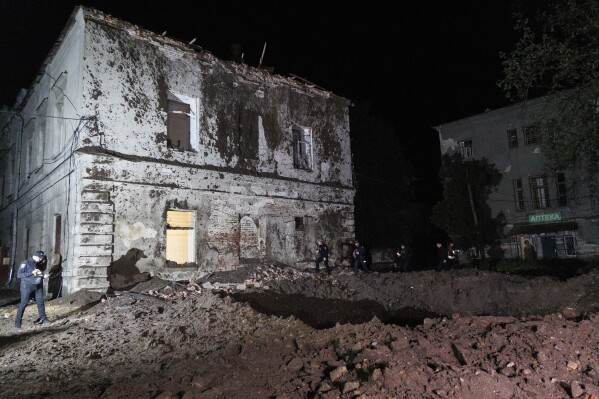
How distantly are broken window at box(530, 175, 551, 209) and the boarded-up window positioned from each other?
2379 cm

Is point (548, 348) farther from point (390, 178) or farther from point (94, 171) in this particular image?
point (390, 178)

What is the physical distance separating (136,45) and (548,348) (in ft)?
48.7

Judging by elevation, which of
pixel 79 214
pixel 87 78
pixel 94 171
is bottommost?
pixel 79 214

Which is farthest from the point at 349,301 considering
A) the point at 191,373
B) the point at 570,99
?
the point at 570,99

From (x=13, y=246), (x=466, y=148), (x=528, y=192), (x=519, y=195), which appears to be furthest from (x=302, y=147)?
(x=528, y=192)

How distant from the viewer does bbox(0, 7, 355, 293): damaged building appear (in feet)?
43.6

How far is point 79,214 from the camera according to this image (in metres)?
12.6

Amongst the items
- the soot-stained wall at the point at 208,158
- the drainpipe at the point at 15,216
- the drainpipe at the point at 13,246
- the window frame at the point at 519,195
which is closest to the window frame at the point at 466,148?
the window frame at the point at 519,195

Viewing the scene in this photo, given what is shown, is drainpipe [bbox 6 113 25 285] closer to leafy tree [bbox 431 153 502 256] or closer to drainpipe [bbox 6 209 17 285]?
drainpipe [bbox 6 209 17 285]

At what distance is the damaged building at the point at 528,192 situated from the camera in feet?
86.0

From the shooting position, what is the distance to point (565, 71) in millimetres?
10906

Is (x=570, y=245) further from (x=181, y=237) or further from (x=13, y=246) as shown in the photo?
(x=13, y=246)

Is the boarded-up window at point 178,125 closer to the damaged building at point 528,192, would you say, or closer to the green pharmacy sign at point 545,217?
the damaged building at point 528,192

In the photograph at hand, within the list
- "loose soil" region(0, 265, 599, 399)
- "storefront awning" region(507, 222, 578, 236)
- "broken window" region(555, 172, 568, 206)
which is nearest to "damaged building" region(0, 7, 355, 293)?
"loose soil" region(0, 265, 599, 399)
